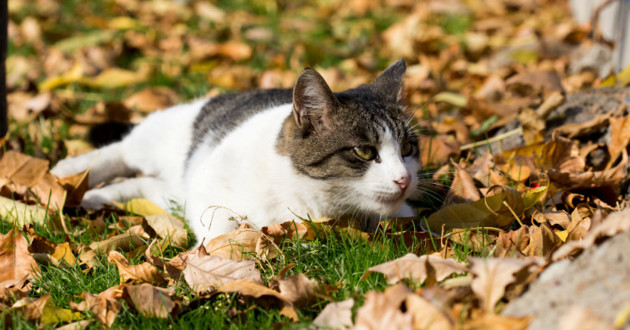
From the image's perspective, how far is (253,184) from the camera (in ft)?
8.69

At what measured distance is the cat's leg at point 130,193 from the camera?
323 centimetres

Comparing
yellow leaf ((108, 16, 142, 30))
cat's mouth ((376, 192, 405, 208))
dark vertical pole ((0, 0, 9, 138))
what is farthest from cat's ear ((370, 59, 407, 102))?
yellow leaf ((108, 16, 142, 30))

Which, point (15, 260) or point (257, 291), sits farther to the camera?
point (15, 260)

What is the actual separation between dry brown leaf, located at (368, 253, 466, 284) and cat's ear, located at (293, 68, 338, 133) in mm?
844

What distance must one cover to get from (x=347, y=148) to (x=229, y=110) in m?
1.15

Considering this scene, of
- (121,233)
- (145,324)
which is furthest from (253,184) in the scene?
(145,324)

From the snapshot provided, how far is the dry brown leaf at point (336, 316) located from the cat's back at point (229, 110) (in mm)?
1533

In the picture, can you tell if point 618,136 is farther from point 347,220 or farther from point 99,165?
point 99,165

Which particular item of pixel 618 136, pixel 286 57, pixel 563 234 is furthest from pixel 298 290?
pixel 286 57

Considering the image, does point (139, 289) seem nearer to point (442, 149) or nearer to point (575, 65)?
point (442, 149)

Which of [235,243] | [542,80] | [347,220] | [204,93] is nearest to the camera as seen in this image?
[235,243]

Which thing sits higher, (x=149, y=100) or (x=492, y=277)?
(x=149, y=100)

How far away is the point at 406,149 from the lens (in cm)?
272

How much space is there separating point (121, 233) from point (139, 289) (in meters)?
0.84
